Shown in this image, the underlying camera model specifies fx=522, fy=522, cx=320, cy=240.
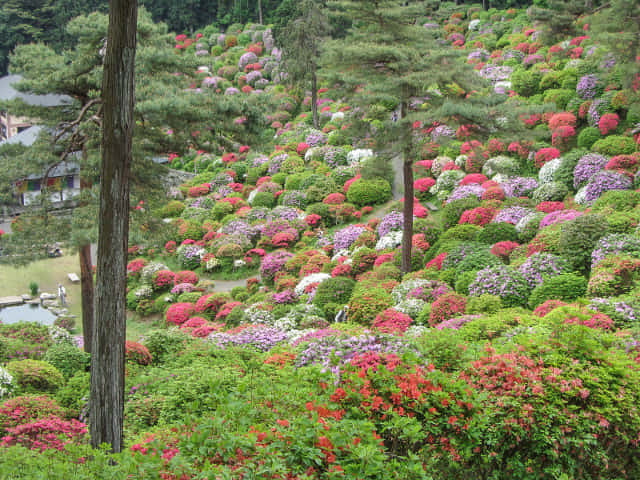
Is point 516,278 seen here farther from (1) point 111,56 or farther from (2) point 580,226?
(1) point 111,56

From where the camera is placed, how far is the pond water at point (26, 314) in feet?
61.2

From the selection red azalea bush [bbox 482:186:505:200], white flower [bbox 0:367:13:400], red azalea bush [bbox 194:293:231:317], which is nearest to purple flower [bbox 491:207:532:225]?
red azalea bush [bbox 482:186:505:200]

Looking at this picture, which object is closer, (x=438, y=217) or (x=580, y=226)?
(x=580, y=226)

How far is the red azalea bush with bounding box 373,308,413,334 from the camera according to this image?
10836 millimetres

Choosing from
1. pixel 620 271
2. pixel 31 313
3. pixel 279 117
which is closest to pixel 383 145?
pixel 620 271

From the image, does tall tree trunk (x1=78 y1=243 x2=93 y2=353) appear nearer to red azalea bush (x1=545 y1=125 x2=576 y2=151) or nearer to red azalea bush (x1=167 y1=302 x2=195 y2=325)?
red azalea bush (x1=167 y1=302 x2=195 y2=325)

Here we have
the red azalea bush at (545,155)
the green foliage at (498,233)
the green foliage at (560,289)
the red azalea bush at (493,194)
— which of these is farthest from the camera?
the red azalea bush at (545,155)

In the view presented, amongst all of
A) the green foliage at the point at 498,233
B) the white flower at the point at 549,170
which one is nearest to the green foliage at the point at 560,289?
the green foliage at the point at 498,233

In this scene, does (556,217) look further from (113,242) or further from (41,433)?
(41,433)

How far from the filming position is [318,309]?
45.2 feet

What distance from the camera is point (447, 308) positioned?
1067cm

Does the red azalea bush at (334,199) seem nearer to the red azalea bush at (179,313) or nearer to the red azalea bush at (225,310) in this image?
the red azalea bush at (225,310)

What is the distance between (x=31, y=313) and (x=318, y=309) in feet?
39.7

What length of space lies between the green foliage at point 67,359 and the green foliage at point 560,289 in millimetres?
9130
